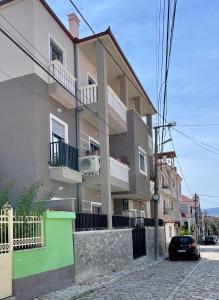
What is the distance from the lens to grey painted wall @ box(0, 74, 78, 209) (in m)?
14.1

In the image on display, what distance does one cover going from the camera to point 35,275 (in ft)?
33.1

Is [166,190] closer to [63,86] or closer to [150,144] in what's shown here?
[150,144]

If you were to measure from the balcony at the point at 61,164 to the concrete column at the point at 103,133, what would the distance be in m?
1.95

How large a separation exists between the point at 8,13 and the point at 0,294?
34.8ft

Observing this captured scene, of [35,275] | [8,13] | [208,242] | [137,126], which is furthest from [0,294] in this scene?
[208,242]

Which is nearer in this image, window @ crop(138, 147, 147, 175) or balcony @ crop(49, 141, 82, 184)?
balcony @ crop(49, 141, 82, 184)

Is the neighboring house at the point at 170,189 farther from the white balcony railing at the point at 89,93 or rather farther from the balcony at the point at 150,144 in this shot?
the white balcony railing at the point at 89,93

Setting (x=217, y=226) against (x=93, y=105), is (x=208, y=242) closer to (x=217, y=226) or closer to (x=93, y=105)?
(x=93, y=105)

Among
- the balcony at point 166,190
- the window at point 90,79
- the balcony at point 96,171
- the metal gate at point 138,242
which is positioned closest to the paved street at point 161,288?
the balcony at point 96,171

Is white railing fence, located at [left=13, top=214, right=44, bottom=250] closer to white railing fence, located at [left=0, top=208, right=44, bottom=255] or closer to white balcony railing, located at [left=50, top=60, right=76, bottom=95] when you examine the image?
white railing fence, located at [left=0, top=208, right=44, bottom=255]

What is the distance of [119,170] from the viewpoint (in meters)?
20.4

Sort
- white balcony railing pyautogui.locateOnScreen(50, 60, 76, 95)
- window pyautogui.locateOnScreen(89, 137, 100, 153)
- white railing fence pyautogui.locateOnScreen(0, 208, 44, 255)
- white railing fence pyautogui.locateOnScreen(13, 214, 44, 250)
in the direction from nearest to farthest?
white railing fence pyautogui.locateOnScreen(0, 208, 44, 255) → white railing fence pyautogui.locateOnScreen(13, 214, 44, 250) → white balcony railing pyautogui.locateOnScreen(50, 60, 76, 95) → window pyautogui.locateOnScreen(89, 137, 100, 153)

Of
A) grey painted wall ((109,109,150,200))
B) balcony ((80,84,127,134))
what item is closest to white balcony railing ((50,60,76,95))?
balcony ((80,84,127,134))

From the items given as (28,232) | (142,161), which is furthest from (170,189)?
(28,232)
